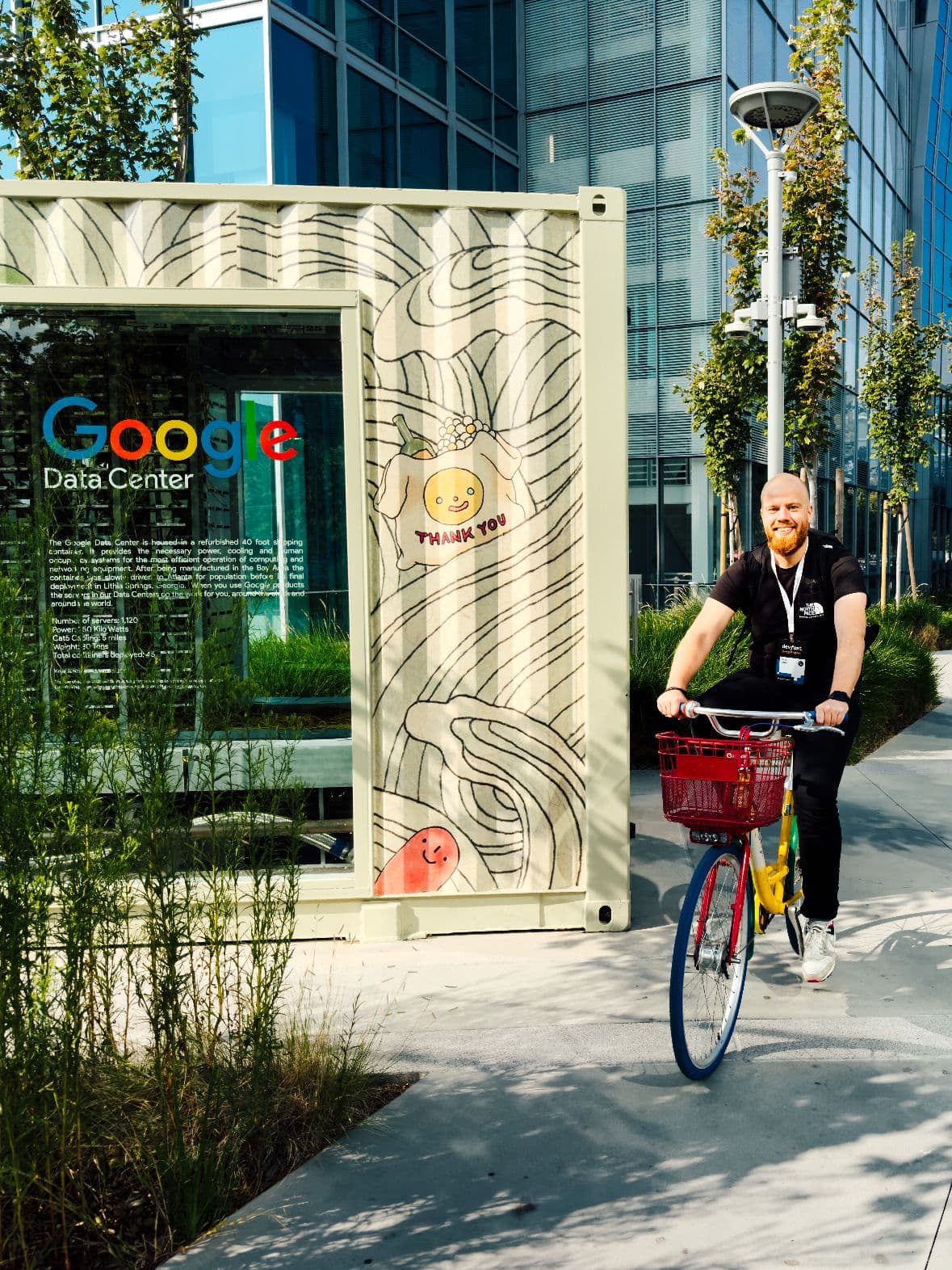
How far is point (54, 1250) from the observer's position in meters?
2.78

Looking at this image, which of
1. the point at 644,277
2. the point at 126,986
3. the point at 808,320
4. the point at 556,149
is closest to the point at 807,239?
the point at 808,320

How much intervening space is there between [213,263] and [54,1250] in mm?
3713

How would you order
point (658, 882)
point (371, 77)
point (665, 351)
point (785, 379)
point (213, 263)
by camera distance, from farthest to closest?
1. point (665, 351)
2. point (371, 77)
3. point (785, 379)
4. point (658, 882)
5. point (213, 263)

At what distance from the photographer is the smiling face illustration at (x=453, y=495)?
5129 millimetres

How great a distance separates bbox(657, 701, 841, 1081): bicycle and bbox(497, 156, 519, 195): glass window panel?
17270 millimetres

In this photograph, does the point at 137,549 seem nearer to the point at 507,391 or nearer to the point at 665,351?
the point at 507,391

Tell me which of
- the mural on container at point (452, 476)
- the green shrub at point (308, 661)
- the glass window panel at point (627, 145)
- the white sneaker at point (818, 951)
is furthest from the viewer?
the glass window panel at point (627, 145)

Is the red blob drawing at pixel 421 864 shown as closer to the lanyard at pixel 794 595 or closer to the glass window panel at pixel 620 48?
the lanyard at pixel 794 595

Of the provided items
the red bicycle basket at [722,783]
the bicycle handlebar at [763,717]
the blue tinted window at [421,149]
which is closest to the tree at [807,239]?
the blue tinted window at [421,149]

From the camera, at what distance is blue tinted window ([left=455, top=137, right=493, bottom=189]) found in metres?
18.4

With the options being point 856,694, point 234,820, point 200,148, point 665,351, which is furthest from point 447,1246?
point 665,351

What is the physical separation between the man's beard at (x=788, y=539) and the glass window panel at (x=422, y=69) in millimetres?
14203

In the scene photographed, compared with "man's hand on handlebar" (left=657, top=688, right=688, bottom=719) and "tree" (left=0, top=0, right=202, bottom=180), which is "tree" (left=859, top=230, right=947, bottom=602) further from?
"man's hand on handlebar" (left=657, top=688, right=688, bottom=719)

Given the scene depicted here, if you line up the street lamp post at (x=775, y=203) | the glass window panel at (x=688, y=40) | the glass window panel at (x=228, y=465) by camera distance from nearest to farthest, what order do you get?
1. the glass window panel at (x=228, y=465)
2. the street lamp post at (x=775, y=203)
3. the glass window panel at (x=688, y=40)
